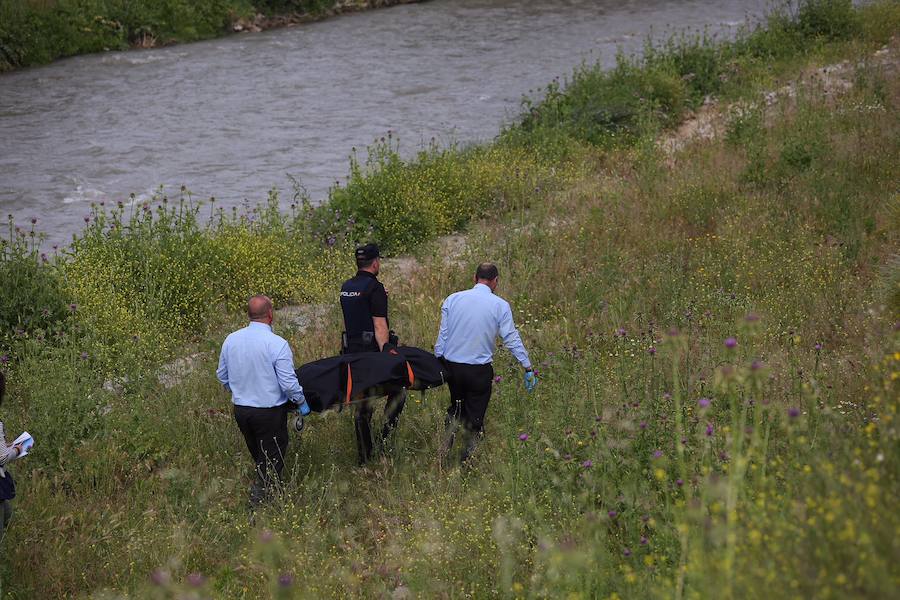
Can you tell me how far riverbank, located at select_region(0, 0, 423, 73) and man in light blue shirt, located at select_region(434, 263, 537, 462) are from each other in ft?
67.4

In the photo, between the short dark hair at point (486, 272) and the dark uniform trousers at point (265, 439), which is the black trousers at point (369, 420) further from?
the short dark hair at point (486, 272)

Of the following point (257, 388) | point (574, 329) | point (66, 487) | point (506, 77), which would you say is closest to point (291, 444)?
point (257, 388)

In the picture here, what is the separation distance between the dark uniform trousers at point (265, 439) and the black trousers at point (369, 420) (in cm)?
70

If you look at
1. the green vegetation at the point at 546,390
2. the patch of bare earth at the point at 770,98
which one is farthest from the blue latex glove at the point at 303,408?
the patch of bare earth at the point at 770,98

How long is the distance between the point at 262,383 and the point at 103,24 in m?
22.8

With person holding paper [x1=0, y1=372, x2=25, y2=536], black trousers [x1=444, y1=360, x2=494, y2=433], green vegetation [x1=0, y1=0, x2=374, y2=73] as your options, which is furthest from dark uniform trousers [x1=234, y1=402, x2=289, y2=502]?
green vegetation [x1=0, y1=0, x2=374, y2=73]

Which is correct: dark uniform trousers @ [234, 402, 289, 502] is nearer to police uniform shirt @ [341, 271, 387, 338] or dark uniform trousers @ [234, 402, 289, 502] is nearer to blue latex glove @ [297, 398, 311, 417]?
blue latex glove @ [297, 398, 311, 417]

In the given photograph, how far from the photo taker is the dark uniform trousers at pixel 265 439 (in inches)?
277

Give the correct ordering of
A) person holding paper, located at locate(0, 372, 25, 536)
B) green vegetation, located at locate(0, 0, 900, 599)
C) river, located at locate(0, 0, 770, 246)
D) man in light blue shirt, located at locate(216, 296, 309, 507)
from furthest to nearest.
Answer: river, located at locate(0, 0, 770, 246)
man in light blue shirt, located at locate(216, 296, 309, 507)
person holding paper, located at locate(0, 372, 25, 536)
green vegetation, located at locate(0, 0, 900, 599)

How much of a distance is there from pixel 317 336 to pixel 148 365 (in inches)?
67.0

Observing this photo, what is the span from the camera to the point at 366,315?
7.66m

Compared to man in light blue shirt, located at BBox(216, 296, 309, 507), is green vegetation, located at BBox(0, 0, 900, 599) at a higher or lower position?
lower

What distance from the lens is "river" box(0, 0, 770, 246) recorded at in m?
17.0

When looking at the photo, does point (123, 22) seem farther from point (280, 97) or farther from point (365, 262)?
point (365, 262)
